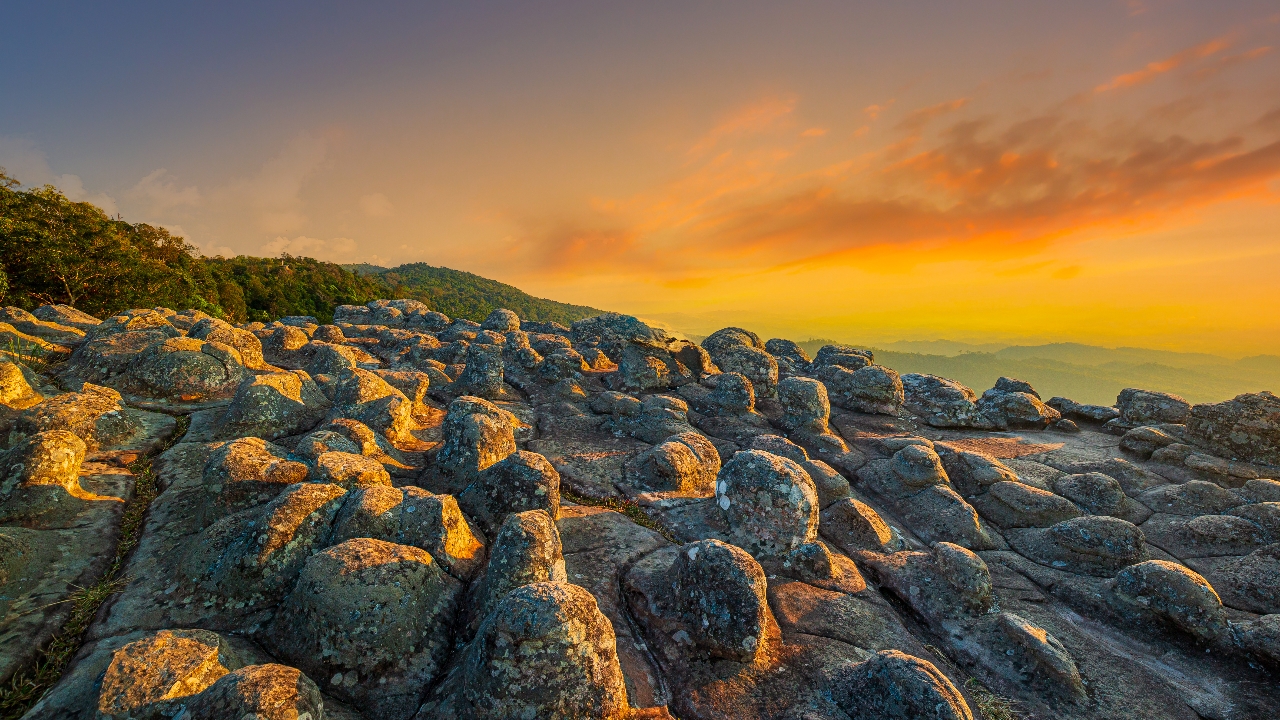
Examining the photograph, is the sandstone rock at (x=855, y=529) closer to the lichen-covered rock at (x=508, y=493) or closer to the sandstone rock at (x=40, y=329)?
the lichen-covered rock at (x=508, y=493)

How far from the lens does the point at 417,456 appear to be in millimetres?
11633

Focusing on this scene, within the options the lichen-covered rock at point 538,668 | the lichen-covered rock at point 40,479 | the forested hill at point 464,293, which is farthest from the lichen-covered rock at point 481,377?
the forested hill at point 464,293

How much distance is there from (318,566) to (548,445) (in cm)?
733

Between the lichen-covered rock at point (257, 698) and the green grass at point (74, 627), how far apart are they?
2.20 meters

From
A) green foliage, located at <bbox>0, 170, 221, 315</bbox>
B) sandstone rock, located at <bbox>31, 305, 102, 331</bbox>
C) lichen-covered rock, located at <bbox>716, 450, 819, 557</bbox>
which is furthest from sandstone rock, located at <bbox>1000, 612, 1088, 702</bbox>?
green foliage, located at <bbox>0, 170, 221, 315</bbox>

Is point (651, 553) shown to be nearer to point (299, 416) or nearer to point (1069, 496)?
point (299, 416)

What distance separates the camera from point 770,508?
30.6 ft

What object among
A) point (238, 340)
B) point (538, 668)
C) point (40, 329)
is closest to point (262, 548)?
point (538, 668)

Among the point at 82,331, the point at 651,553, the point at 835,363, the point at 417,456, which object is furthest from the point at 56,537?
the point at 835,363

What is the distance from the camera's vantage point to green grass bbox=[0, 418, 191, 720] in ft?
16.8

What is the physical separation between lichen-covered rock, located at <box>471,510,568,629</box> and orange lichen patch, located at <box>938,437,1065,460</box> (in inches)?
632

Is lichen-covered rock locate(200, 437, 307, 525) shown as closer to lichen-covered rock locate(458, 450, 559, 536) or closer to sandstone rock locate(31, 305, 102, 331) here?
lichen-covered rock locate(458, 450, 559, 536)

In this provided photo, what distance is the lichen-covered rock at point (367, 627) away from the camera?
19.2 ft

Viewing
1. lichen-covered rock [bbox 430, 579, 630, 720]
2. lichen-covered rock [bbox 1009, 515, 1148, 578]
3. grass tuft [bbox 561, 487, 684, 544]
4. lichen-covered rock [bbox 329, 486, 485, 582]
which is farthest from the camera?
lichen-covered rock [bbox 1009, 515, 1148, 578]
